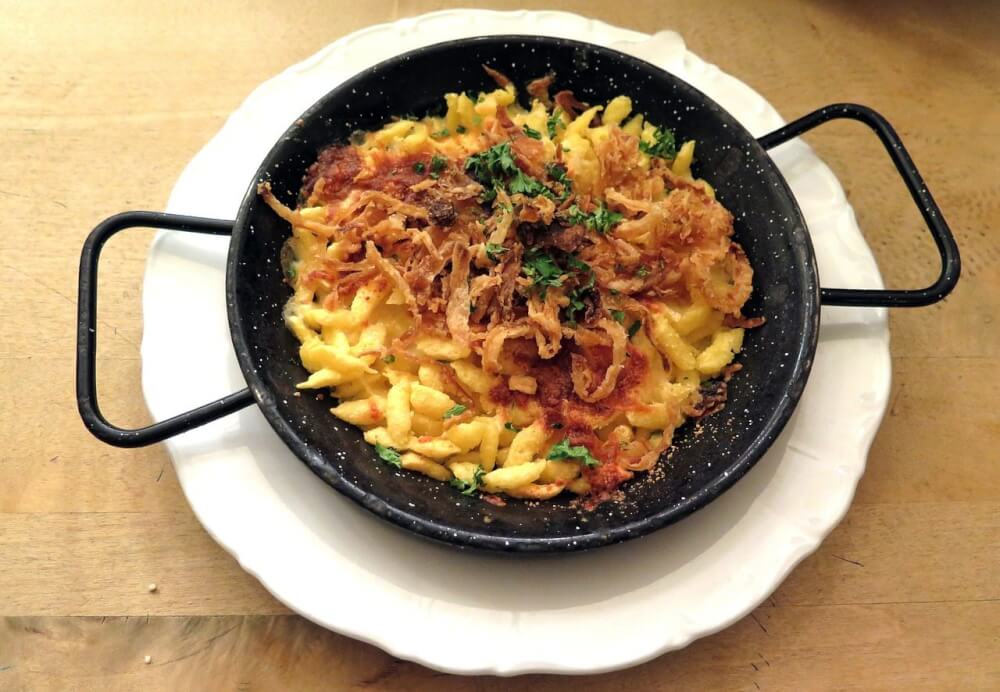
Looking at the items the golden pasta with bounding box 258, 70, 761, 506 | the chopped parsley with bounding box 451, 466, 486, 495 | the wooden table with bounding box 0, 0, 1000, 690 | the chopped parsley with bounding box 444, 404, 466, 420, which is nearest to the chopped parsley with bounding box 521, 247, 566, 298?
the golden pasta with bounding box 258, 70, 761, 506

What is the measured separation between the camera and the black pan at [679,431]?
1.79 metres

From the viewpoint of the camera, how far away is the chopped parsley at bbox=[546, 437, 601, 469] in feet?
6.31

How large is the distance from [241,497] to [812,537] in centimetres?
145

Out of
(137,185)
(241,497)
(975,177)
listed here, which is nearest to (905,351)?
(975,177)

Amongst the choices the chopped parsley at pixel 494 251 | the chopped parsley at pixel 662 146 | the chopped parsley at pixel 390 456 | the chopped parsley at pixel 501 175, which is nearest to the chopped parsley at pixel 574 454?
the chopped parsley at pixel 390 456

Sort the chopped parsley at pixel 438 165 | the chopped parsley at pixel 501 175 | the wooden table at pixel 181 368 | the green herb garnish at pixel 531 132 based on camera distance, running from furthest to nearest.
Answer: the green herb garnish at pixel 531 132 → the chopped parsley at pixel 438 165 → the chopped parsley at pixel 501 175 → the wooden table at pixel 181 368

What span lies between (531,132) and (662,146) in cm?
40

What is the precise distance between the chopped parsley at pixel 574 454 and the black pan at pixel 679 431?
11 cm

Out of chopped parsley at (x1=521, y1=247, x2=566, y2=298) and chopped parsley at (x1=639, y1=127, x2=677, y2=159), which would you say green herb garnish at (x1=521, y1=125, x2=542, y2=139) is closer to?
chopped parsley at (x1=639, y1=127, x2=677, y2=159)

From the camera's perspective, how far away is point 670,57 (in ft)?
8.73

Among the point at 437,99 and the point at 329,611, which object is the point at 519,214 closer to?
the point at 437,99

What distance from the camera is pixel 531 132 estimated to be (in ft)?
7.72

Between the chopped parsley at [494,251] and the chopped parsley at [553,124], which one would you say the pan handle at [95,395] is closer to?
the chopped parsley at [494,251]

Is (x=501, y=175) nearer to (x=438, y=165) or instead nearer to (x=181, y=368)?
(x=438, y=165)
